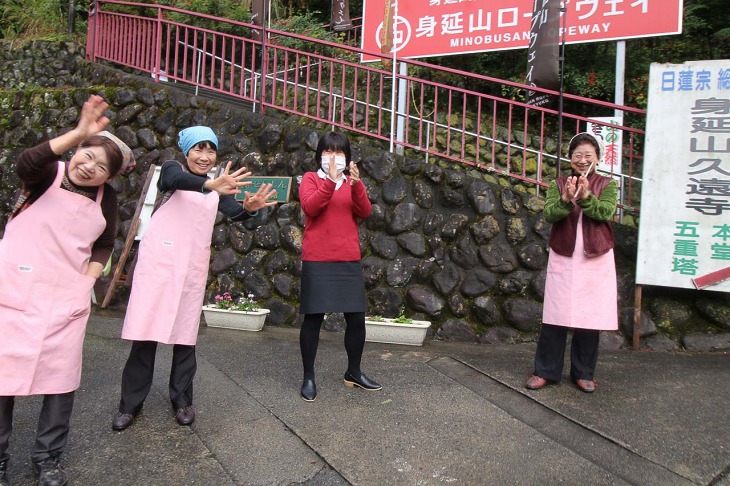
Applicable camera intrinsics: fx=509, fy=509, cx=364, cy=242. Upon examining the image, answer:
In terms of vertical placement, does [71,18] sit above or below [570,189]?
above

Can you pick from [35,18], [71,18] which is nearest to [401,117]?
[71,18]

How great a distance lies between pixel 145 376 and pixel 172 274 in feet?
1.88

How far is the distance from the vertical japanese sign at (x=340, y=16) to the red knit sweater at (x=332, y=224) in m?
8.55

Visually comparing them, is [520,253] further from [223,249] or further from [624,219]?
[223,249]

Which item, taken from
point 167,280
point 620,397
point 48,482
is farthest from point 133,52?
point 620,397

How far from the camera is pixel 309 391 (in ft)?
10.4

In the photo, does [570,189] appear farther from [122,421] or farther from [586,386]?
[122,421]

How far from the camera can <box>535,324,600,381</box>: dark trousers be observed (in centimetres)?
340

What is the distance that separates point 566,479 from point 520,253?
278 centimetres

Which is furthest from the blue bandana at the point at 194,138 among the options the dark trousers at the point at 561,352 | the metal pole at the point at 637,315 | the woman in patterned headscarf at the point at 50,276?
the metal pole at the point at 637,315

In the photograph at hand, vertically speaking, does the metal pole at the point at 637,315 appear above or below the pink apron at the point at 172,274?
below

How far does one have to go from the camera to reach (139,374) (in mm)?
2732

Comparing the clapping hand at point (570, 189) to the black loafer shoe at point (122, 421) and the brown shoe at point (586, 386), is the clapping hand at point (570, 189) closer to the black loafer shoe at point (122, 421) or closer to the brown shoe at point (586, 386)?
the brown shoe at point (586, 386)

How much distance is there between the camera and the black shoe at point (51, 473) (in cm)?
210
